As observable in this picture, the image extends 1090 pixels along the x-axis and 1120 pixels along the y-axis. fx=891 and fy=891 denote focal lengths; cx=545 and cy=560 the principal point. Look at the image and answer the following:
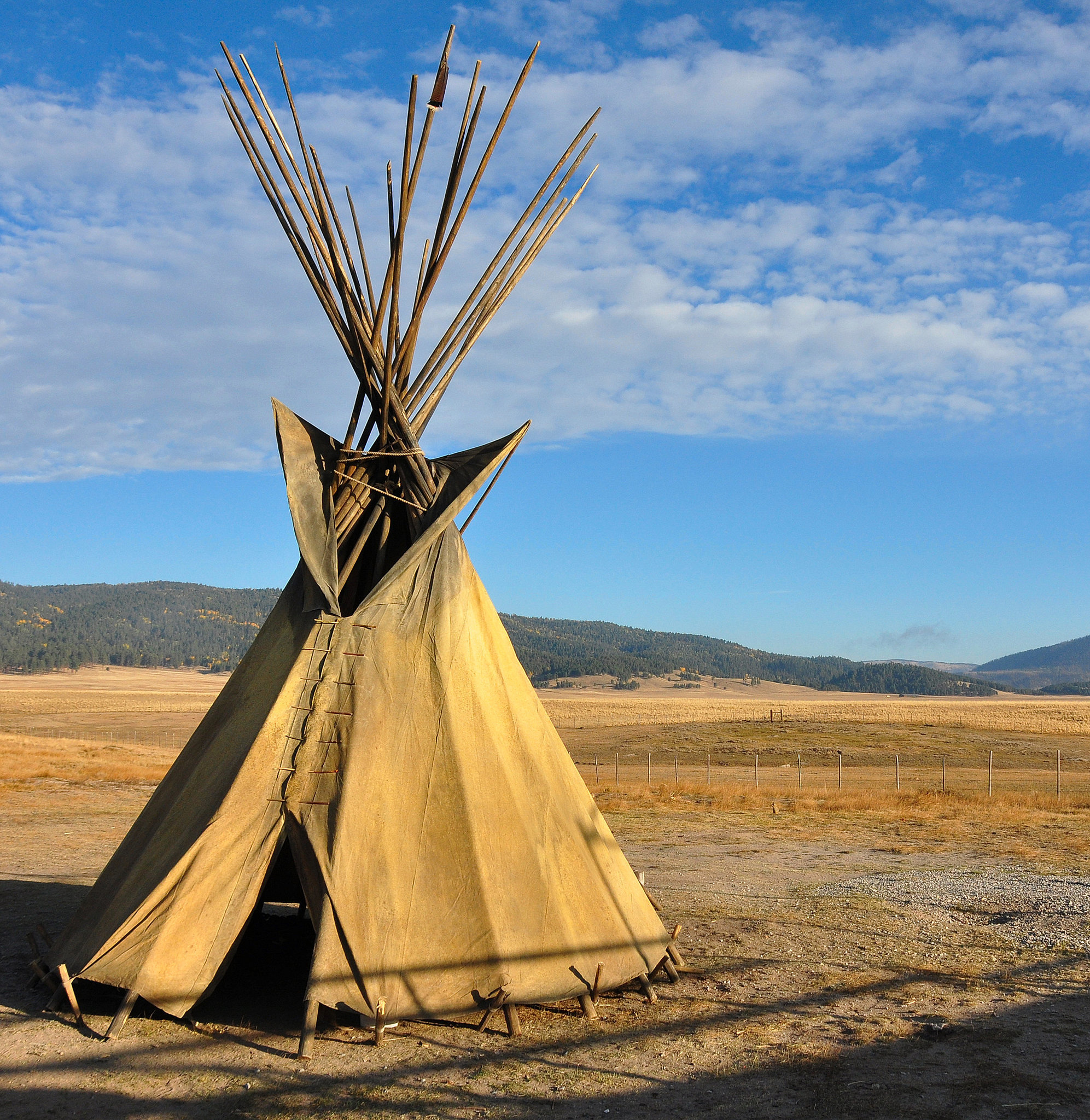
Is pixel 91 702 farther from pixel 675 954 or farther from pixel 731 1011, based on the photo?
pixel 731 1011

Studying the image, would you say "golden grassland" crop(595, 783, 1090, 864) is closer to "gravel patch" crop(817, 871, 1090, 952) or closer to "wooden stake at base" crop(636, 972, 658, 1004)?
"gravel patch" crop(817, 871, 1090, 952)

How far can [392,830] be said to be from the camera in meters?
5.68

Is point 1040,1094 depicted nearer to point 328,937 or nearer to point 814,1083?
→ point 814,1083

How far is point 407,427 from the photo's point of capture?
23.2ft

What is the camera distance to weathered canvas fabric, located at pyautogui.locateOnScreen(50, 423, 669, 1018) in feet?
17.7

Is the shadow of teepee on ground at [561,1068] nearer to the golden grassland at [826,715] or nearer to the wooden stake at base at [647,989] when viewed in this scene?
the wooden stake at base at [647,989]

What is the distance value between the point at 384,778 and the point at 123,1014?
1998 mm

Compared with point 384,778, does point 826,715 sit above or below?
below

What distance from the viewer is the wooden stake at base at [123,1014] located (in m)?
5.25

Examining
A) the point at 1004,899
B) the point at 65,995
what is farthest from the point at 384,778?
the point at 1004,899

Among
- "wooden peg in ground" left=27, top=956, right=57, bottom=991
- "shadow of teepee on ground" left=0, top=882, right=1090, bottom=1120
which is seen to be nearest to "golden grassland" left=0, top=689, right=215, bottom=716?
"wooden peg in ground" left=27, top=956, right=57, bottom=991

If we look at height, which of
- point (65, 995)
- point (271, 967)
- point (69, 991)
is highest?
point (69, 991)

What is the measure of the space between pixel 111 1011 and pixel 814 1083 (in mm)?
4371

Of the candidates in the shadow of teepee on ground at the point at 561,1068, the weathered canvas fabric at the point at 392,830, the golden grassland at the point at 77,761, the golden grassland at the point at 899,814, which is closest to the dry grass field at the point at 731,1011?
the shadow of teepee on ground at the point at 561,1068
